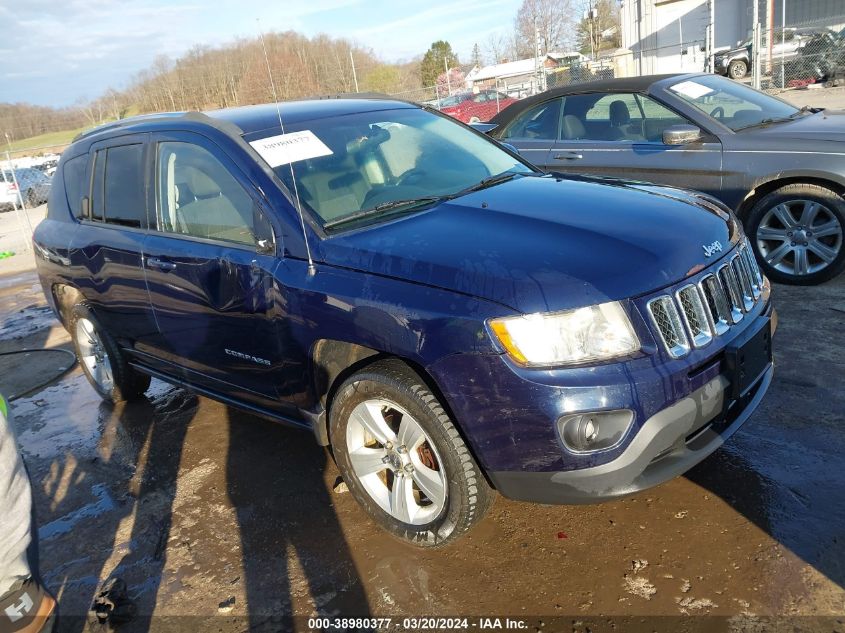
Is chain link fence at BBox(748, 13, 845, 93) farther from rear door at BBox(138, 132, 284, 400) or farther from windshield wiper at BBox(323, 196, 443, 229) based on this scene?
rear door at BBox(138, 132, 284, 400)

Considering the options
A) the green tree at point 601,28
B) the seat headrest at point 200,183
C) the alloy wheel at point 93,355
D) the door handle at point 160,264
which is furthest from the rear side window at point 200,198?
the green tree at point 601,28

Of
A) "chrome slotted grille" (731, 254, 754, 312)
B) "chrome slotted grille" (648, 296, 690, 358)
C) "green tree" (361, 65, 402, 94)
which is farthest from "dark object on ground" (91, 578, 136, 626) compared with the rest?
"green tree" (361, 65, 402, 94)

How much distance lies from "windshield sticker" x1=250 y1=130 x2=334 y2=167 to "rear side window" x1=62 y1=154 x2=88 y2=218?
1881 millimetres

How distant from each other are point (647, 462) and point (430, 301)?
964 millimetres

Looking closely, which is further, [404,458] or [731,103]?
[731,103]

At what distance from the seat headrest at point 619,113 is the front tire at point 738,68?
75.3ft

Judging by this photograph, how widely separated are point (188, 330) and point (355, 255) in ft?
4.30

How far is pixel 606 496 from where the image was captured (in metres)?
2.38

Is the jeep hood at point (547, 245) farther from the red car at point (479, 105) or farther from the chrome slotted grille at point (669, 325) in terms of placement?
the red car at point (479, 105)

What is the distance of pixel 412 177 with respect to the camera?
3.46 meters

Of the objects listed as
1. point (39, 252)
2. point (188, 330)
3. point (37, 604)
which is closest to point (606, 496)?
point (37, 604)

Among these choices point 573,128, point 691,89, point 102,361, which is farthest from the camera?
point 573,128

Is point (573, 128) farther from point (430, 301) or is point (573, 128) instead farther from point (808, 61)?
point (808, 61)

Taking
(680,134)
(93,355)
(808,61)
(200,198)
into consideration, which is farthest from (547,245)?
(808,61)
